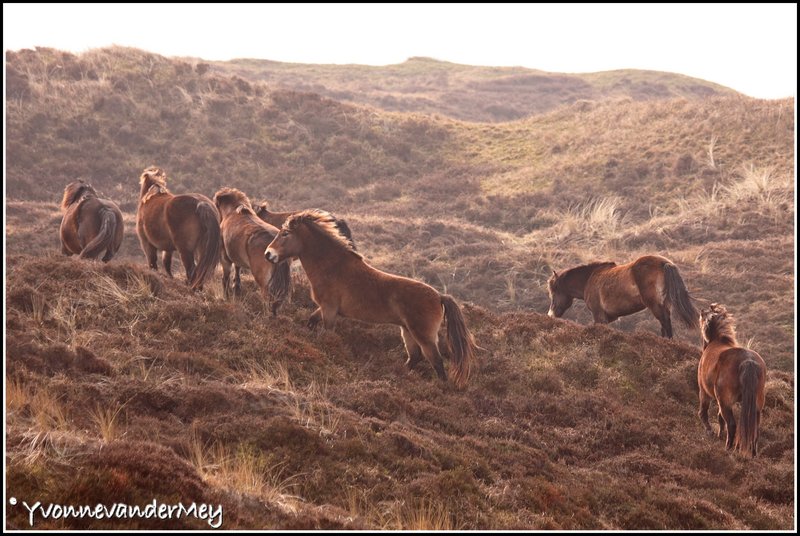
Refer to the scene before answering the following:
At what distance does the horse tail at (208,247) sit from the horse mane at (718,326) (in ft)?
26.9

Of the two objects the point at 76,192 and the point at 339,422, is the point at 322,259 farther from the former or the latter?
the point at 76,192


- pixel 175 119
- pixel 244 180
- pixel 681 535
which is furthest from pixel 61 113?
pixel 681 535

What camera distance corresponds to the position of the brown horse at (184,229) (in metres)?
13.3

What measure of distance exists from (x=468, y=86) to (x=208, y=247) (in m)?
55.8

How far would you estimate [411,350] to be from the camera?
467 inches

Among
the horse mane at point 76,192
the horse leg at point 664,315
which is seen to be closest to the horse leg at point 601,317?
the horse leg at point 664,315

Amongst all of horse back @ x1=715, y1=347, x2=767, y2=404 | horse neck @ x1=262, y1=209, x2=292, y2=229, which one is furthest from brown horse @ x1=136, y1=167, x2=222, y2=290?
horse back @ x1=715, y1=347, x2=767, y2=404

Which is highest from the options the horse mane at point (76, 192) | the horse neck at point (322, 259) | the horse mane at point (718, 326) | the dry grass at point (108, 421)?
the horse mane at point (76, 192)

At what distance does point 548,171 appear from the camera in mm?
33594

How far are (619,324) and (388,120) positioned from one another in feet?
75.9

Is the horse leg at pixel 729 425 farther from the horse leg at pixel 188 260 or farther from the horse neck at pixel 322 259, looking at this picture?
the horse leg at pixel 188 260

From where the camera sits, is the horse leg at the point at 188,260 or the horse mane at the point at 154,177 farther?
the horse mane at the point at 154,177

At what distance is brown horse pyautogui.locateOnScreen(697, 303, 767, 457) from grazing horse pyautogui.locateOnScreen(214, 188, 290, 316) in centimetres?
687

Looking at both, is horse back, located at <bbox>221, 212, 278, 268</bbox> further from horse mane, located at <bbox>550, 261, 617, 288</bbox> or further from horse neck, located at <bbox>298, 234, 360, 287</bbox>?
horse mane, located at <bbox>550, 261, 617, 288</bbox>
